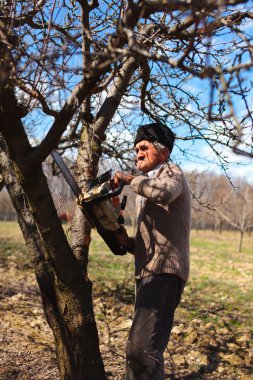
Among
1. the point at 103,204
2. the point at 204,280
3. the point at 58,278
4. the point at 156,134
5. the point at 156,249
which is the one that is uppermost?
the point at 156,134

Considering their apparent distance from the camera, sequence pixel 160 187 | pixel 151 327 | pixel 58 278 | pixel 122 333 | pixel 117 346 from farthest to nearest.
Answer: pixel 122 333, pixel 117 346, pixel 58 278, pixel 151 327, pixel 160 187

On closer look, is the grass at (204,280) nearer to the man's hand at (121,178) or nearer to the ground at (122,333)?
the ground at (122,333)

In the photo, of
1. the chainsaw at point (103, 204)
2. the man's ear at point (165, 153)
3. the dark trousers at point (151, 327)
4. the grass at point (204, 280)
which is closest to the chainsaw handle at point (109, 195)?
the chainsaw at point (103, 204)

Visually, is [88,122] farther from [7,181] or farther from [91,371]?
[91,371]

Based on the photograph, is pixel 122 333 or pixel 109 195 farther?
pixel 122 333

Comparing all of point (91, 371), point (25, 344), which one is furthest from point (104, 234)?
point (25, 344)

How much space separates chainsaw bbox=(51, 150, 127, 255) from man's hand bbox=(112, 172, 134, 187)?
0.09 feet

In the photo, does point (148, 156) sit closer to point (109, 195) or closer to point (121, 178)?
point (121, 178)

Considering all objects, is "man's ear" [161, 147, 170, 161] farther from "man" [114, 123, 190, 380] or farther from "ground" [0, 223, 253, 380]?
"ground" [0, 223, 253, 380]

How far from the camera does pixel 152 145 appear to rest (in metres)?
2.75

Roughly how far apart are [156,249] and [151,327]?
0.46 m

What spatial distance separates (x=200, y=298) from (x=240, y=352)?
334cm

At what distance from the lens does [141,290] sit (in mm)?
2670

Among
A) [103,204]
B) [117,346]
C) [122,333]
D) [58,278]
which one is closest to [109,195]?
[103,204]
